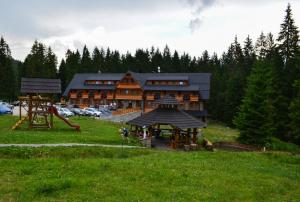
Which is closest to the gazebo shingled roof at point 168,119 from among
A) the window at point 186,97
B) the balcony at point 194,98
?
the balcony at point 194,98

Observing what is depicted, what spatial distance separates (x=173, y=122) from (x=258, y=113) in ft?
54.7

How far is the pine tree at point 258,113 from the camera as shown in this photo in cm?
4550

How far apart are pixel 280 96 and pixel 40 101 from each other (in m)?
32.0

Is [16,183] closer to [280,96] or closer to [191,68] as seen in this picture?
[280,96]

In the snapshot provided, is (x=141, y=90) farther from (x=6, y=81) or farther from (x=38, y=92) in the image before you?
(x=38, y=92)

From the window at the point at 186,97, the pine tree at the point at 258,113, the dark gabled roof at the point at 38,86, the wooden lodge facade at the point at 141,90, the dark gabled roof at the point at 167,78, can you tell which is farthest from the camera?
the dark gabled roof at the point at 167,78

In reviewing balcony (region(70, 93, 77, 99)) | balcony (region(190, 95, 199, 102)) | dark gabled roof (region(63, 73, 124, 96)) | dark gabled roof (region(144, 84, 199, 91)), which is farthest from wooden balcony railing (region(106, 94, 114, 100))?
balcony (region(190, 95, 199, 102))

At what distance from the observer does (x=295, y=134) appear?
146 feet

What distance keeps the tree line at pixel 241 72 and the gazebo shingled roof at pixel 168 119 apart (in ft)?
46.4

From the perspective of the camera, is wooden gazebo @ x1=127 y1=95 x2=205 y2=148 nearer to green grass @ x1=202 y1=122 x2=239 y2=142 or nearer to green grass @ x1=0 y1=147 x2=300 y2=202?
green grass @ x1=0 y1=147 x2=300 y2=202

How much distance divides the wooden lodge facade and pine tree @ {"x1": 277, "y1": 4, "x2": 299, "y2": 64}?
70.2ft

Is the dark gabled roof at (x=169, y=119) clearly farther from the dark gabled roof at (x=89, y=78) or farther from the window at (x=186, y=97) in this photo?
the dark gabled roof at (x=89, y=78)

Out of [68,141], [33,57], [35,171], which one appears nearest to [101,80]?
[33,57]

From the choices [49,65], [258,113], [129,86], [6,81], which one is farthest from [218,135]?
[49,65]
